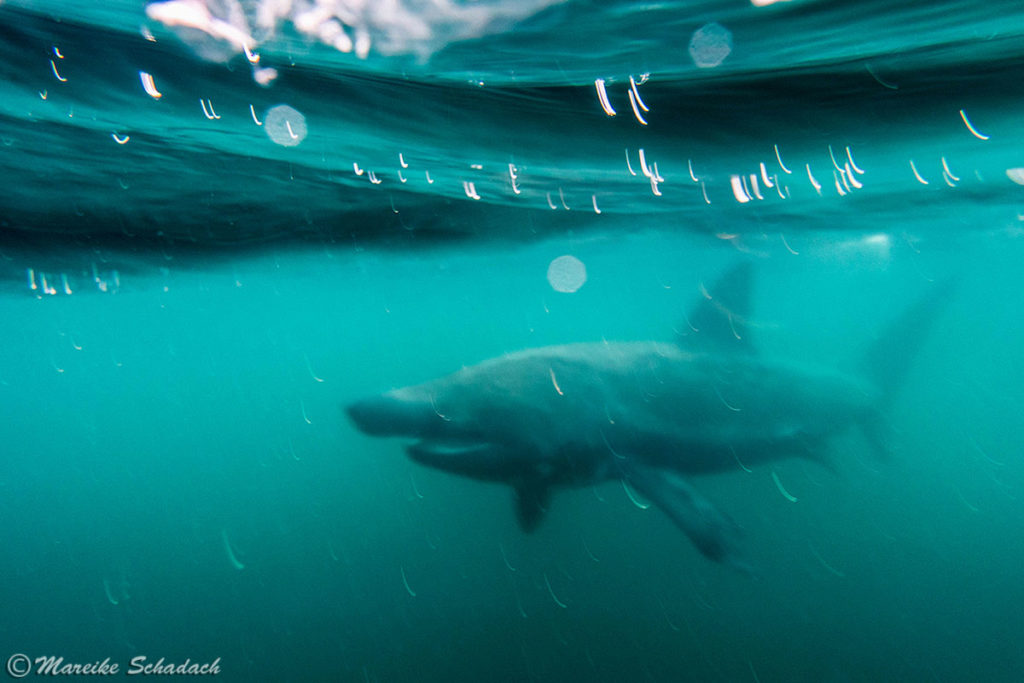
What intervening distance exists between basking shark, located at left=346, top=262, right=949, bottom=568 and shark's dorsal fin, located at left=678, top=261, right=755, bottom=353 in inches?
41.6

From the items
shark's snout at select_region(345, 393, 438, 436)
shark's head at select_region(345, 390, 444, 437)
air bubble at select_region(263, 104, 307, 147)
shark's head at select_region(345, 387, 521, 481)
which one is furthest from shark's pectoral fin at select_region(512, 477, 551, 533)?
air bubble at select_region(263, 104, 307, 147)

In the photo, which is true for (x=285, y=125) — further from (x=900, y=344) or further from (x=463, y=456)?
(x=900, y=344)

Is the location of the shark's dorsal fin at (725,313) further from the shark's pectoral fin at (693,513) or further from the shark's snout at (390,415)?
the shark's snout at (390,415)

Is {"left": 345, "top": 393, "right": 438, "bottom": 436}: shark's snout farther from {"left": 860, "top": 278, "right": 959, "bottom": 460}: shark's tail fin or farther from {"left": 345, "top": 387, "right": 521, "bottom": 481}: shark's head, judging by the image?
{"left": 860, "top": 278, "right": 959, "bottom": 460}: shark's tail fin

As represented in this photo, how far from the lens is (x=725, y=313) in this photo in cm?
1298

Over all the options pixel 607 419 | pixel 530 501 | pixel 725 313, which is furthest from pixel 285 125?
pixel 725 313

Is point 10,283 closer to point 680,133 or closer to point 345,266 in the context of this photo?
point 345,266

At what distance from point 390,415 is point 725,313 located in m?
7.73

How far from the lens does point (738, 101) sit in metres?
9.15

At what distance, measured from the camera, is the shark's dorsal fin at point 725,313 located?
12867 mm

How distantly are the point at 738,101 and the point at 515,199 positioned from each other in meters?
7.77

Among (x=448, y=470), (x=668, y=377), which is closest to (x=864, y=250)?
(x=668, y=377)

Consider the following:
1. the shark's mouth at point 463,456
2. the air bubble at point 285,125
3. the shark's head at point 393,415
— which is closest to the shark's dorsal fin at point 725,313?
the shark's mouth at point 463,456

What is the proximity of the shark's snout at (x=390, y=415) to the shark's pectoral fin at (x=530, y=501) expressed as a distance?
6.68 feet
